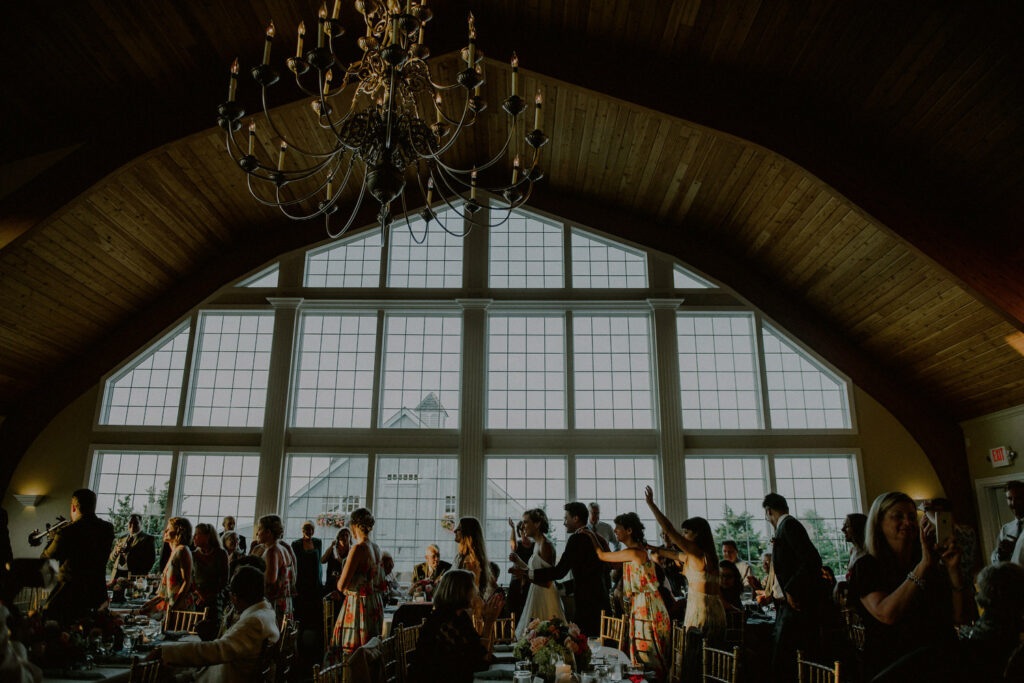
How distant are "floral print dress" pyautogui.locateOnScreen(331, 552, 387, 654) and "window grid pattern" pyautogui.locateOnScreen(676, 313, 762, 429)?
591 centimetres

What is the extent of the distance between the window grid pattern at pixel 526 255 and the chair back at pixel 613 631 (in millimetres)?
6322

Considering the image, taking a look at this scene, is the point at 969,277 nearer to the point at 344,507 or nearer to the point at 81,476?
the point at 344,507

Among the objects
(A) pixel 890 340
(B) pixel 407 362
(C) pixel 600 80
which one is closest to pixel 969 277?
(A) pixel 890 340

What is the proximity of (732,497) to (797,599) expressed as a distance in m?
5.41

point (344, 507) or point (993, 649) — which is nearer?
point (993, 649)

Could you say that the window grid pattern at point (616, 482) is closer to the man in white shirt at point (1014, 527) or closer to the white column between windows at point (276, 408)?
the white column between windows at point (276, 408)

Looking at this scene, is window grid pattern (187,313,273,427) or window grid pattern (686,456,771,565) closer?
window grid pattern (686,456,771,565)

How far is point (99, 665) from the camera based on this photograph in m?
3.63

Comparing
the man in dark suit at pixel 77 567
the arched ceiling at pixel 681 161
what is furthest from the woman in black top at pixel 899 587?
the arched ceiling at pixel 681 161

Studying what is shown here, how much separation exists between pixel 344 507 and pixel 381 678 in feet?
22.2

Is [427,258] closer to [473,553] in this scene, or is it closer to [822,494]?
[473,553]

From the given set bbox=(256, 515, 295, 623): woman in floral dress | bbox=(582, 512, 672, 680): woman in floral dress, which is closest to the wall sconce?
bbox=(256, 515, 295, 623): woman in floral dress

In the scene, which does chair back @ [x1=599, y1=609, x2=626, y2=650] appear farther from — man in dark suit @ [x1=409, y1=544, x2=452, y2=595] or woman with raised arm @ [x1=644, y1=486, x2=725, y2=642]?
man in dark suit @ [x1=409, y1=544, x2=452, y2=595]

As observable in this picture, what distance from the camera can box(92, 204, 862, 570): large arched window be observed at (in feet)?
31.1
